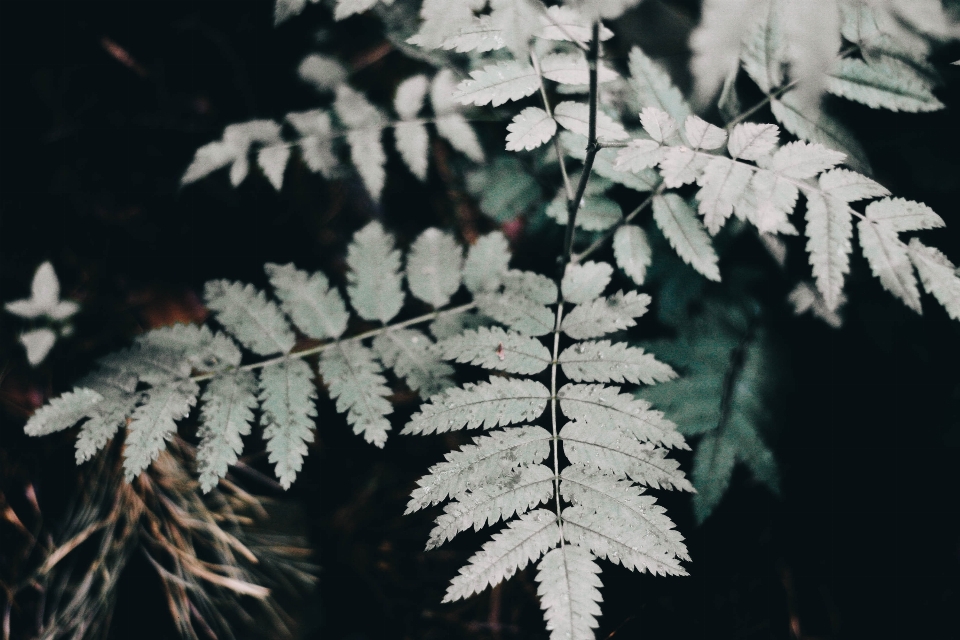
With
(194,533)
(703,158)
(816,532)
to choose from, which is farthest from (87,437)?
(816,532)

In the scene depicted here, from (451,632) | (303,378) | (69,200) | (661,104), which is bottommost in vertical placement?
(451,632)

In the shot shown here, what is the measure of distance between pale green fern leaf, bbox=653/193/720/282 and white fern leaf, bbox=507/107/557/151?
1.42 feet

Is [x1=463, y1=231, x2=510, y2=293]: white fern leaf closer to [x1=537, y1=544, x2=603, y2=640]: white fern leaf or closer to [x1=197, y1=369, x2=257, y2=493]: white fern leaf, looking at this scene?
[x1=197, y1=369, x2=257, y2=493]: white fern leaf

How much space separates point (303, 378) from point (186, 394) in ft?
0.99

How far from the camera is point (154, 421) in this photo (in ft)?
4.52

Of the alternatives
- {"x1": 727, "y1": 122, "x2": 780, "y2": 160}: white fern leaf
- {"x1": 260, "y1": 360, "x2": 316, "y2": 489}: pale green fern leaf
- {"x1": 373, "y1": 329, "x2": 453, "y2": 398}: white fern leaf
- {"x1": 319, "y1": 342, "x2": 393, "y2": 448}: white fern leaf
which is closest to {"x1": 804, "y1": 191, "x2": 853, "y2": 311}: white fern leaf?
{"x1": 727, "y1": 122, "x2": 780, "y2": 160}: white fern leaf

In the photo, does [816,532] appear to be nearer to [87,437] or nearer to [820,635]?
[820,635]

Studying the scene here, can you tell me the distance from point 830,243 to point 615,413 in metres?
0.63

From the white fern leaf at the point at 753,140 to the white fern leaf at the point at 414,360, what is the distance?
909 millimetres

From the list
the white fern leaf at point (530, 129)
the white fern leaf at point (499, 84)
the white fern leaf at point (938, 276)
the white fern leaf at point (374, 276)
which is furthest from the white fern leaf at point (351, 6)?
the white fern leaf at point (938, 276)

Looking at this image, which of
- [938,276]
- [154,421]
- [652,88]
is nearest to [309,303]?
[154,421]

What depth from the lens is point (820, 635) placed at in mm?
1777

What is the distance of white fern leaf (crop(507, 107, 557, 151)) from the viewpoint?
Answer: 50.4 inches

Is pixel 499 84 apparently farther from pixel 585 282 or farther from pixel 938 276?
pixel 938 276
